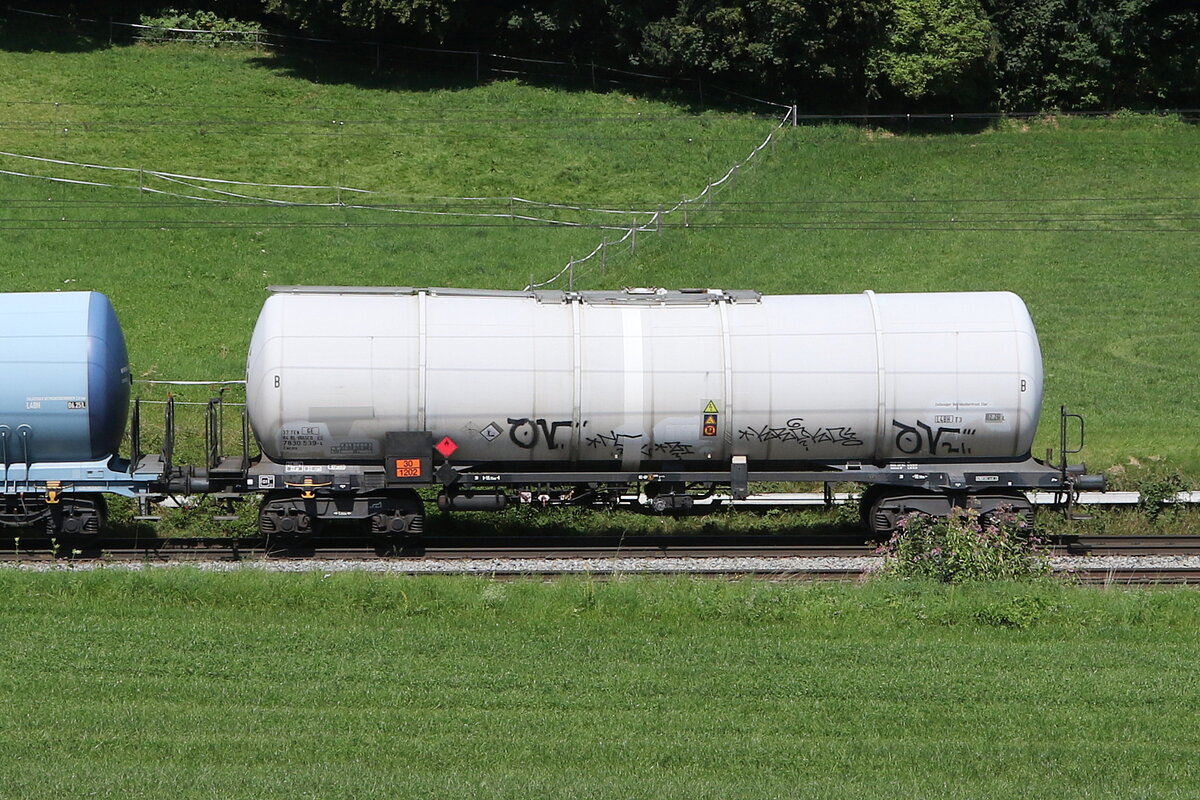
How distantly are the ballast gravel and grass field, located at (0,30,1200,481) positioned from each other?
5070 mm

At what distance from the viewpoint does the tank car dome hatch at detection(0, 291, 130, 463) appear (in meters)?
19.5

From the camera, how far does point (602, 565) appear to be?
2006 centimetres

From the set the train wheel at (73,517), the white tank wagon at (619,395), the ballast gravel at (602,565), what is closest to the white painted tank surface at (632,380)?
the white tank wagon at (619,395)

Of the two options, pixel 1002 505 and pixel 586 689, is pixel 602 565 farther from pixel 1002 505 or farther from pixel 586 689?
pixel 586 689

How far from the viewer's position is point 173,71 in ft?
157

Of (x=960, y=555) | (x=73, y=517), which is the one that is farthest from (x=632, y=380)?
(x=73, y=517)

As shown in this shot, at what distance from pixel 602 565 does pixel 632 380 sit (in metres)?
2.94

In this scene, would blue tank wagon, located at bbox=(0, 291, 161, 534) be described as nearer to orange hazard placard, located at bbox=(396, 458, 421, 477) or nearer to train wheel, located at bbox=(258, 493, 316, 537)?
train wheel, located at bbox=(258, 493, 316, 537)

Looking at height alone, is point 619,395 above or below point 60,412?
above

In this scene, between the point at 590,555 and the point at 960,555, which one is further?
the point at 590,555

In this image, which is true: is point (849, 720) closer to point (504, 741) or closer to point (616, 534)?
point (504, 741)

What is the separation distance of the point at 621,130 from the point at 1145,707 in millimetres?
35105

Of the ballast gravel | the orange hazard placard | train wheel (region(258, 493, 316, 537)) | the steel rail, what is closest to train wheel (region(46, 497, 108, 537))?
the steel rail

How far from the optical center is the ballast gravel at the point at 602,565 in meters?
19.5
